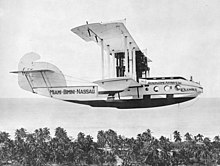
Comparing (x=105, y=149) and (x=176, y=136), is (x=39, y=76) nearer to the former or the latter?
(x=105, y=149)

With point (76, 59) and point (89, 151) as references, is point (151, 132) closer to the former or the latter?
point (89, 151)

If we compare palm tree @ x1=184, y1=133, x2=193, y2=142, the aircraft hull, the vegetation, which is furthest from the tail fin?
palm tree @ x1=184, y1=133, x2=193, y2=142

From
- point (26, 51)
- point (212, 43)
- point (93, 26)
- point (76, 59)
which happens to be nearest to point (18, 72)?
point (26, 51)

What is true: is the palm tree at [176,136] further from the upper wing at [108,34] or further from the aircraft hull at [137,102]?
the upper wing at [108,34]

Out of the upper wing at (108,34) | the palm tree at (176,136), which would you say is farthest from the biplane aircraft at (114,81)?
the palm tree at (176,136)

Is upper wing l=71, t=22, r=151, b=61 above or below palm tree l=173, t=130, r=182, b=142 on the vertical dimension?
above

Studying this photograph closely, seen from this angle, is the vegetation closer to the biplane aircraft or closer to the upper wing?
the biplane aircraft
